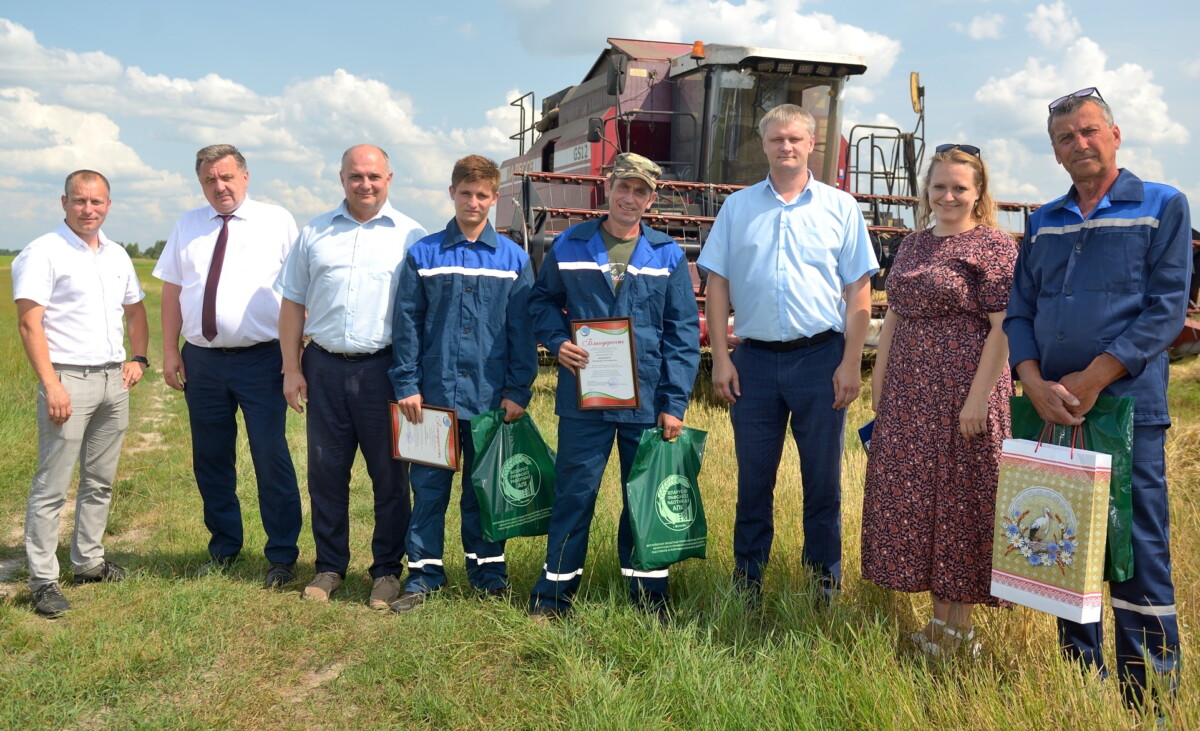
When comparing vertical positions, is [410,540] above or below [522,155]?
below

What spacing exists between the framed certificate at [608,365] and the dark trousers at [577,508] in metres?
0.11

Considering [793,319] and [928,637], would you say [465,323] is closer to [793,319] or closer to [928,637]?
[793,319]

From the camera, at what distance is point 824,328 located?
3.81 m

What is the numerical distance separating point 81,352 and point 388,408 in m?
Result: 1.41

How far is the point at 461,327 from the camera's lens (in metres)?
4.09

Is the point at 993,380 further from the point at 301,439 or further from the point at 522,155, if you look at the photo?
the point at 522,155

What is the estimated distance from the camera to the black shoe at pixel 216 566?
4.58 m

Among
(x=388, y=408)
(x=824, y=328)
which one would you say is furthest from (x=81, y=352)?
(x=824, y=328)

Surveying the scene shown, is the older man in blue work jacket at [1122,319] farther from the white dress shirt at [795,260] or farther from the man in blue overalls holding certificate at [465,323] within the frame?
the man in blue overalls holding certificate at [465,323]

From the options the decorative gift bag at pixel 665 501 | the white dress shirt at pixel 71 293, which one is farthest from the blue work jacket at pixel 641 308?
the white dress shirt at pixel 71 293

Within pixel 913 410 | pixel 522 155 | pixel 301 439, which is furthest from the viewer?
pixel 522 155

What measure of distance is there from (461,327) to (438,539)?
943 millimetres

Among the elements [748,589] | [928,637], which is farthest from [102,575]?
[928,637]

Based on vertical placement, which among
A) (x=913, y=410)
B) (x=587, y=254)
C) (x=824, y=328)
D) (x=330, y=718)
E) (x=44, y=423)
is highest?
(x=587, y=254)
